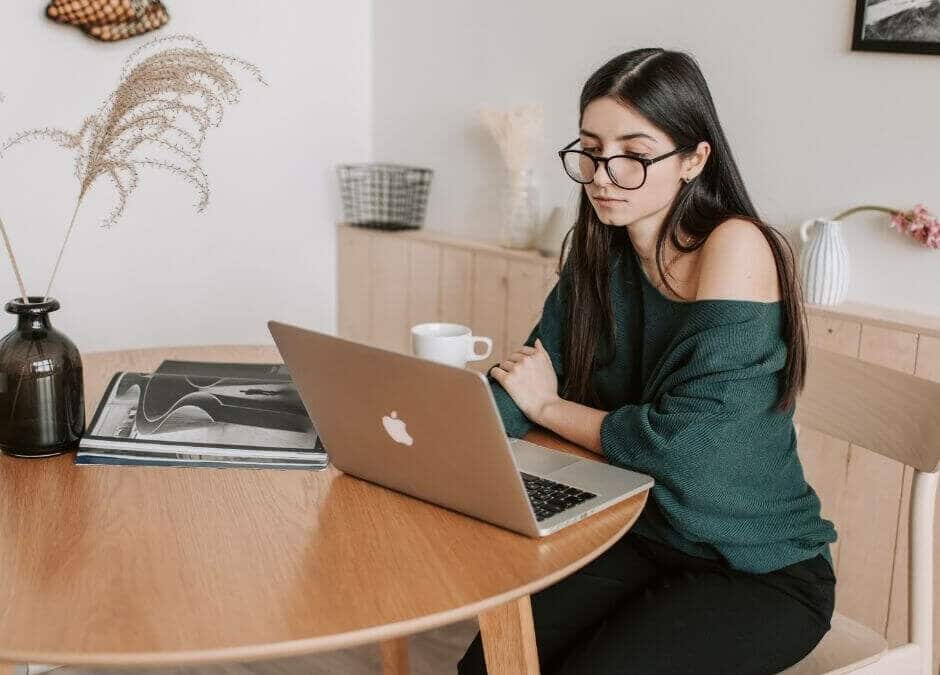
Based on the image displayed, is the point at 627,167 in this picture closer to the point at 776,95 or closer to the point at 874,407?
the point at 874,407

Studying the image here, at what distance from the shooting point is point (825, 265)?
6.42 ft

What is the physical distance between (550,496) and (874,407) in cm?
55

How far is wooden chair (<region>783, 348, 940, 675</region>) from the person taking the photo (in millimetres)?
1368

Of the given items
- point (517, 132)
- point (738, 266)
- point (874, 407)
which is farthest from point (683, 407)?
point (517, 132)

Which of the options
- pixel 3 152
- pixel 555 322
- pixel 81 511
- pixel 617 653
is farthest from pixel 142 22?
pixel 617 653

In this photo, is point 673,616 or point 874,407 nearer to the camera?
point 673,616

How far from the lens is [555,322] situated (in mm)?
1635

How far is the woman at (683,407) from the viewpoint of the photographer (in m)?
1.30

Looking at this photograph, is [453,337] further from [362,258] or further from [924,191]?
[362,258]

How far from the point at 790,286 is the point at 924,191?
0.69 meters

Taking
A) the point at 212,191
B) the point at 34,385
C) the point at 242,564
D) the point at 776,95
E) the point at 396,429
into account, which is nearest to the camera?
the point at 242,564

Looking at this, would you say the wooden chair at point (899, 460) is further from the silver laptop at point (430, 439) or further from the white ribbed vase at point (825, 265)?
the white ribbed vase at point (825, 265)

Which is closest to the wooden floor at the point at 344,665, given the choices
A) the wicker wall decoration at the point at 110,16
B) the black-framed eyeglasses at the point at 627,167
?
the black-framed eyeglasses at the point at 627,167

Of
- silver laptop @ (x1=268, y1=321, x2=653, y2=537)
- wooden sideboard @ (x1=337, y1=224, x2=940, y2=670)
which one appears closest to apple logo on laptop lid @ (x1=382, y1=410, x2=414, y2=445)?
silver laptop @ (x1=268, y1=321, x2=653, y2=537)
